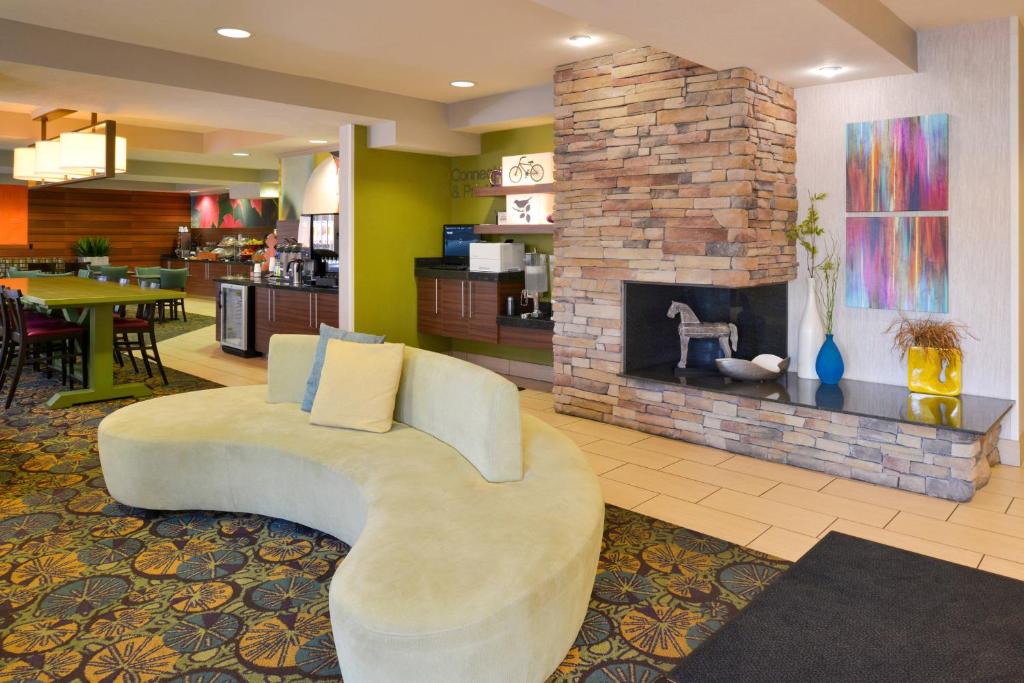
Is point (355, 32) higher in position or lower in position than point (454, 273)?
higher

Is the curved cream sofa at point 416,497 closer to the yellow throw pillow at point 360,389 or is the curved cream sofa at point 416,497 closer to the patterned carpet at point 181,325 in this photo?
the yellow throw pillow at point 360,389

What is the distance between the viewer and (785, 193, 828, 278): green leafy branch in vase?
509cm

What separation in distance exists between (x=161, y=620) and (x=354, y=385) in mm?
1389

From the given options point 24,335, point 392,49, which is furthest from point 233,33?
point 24,335

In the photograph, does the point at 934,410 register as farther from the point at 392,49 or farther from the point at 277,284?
the point at 277,284

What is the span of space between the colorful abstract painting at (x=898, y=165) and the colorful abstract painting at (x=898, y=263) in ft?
0.33

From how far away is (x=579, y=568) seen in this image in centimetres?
232

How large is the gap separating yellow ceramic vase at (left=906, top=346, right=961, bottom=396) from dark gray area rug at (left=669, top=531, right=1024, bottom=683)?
5.62 ft

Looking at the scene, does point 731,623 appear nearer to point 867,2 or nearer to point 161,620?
point 161,620

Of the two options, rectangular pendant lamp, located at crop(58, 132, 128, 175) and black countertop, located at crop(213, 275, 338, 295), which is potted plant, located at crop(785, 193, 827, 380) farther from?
rectangular pendant lamp, located at crop(58, 132, 128, 175)

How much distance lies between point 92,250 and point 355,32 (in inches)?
521

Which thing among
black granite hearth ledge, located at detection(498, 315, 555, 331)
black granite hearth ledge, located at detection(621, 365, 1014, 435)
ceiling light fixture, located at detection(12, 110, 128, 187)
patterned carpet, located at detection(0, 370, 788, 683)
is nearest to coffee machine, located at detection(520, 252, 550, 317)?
black granite hearth ledge, located at detection(498, 315, 555, 331)

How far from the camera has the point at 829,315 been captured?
5098 mm

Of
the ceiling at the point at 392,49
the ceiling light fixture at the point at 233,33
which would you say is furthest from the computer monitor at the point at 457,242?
the ceiling light fixture at the point at 233,33
